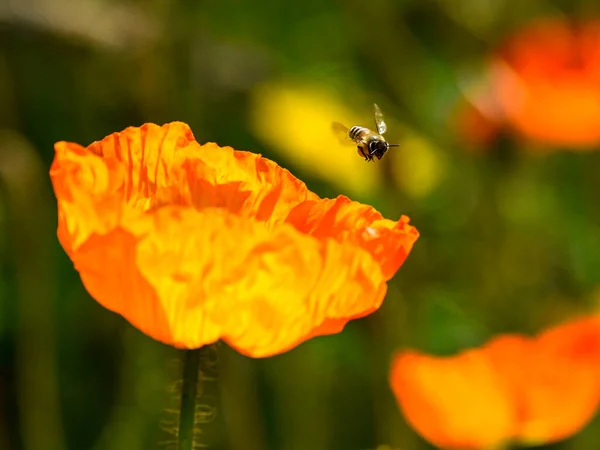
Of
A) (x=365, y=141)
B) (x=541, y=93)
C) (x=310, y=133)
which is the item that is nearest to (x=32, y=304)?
(x=310, y=133)

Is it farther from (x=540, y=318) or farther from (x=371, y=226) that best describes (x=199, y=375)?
(x=540, y=318)

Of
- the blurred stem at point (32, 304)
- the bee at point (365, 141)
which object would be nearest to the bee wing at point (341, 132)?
the bee at point (365, 141)

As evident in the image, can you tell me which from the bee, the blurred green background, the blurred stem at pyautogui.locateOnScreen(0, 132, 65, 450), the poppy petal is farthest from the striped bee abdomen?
the blurred stem at pyautogui.locateOnScreen(0, 132, 65, 450)

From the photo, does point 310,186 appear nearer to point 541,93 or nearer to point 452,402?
point 541,93

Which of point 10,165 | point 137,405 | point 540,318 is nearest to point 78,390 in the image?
point 137,405

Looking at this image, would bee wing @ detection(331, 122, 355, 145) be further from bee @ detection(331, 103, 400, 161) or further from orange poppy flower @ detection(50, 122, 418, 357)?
orange poppy flower @ detection(50, 122, 418, 357)

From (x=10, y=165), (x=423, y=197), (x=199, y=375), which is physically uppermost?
(x=199, y=375)
